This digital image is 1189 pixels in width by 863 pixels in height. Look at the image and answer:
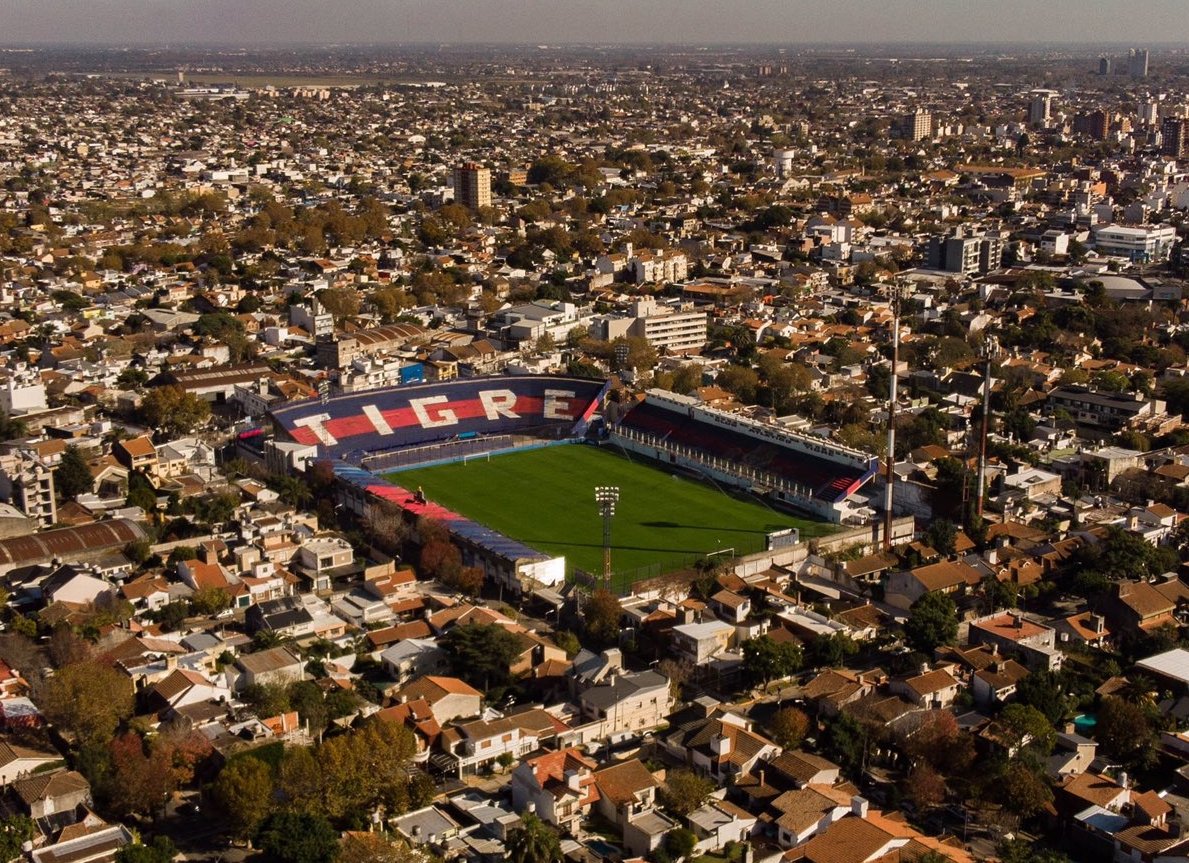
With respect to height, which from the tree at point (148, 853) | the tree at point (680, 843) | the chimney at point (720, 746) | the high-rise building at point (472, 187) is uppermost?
the high-rise building at point (472, 187)

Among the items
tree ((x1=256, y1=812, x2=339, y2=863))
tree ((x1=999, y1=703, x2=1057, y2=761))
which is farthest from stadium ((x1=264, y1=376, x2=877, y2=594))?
tree ((x1=256, y1=812, x2=339, y2=863))

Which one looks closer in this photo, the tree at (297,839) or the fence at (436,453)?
the tree at (297,839)

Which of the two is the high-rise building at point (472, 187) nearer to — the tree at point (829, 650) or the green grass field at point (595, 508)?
the green grass field at point (595, 508)

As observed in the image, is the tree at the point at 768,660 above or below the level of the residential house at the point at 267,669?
below

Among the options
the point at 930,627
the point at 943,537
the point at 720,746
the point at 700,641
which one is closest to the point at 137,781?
the point at 720,746

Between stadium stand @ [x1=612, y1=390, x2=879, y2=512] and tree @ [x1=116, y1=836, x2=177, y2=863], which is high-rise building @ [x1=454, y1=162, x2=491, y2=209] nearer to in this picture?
A: stadium stand @ [x1=612, y1=390, x2=879, y2=512]

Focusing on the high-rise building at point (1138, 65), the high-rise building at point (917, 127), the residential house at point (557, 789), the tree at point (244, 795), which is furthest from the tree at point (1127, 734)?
the high-rise building at point (1138, 65)
